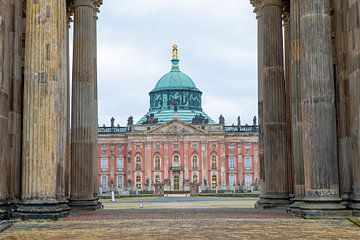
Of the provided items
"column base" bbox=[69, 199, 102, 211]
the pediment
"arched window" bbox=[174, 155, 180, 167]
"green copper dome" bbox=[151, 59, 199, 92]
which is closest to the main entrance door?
"arched window" bbox=[174, 155, 180, 167]

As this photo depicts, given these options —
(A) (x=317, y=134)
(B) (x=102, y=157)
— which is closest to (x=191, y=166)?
(B) (x=102, y=157)

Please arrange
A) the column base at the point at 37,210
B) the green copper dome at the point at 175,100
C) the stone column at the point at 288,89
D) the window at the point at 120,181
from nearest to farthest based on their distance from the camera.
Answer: the column base at the point at 37,210
the stone column at the point at 288,89
the window at the point at 120,181
the green copper dome at the point at 175,100

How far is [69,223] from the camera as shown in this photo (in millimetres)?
24109

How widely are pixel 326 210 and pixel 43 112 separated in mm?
12208

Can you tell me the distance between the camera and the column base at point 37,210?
2466 centimetres

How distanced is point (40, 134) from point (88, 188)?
9060 millimetres

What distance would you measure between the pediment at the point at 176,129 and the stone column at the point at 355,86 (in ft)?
445

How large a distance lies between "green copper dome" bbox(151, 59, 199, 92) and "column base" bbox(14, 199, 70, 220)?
475ft

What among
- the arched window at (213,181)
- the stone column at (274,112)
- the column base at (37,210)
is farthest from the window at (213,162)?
the column base at (37,210)

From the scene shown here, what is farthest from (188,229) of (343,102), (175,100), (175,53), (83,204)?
(175,53)

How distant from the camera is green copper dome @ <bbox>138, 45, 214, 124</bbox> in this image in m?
169

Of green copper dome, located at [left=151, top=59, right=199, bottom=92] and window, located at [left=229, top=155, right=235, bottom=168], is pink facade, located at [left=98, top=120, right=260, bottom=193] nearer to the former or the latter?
window, located at [left=229, top=155, right=235, bottom=168]

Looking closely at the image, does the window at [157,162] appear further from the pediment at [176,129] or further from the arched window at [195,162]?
the arched window at [195,162]

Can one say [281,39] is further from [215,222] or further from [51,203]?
[51,203]
